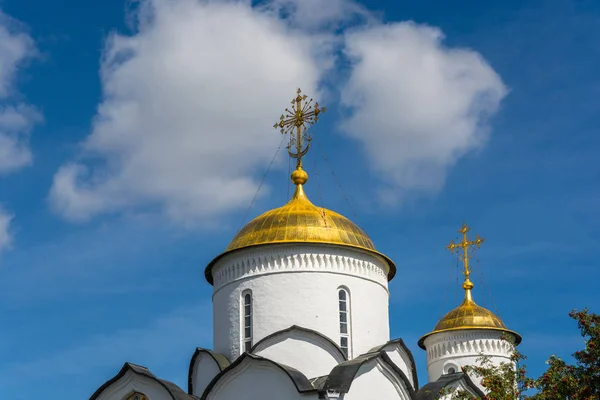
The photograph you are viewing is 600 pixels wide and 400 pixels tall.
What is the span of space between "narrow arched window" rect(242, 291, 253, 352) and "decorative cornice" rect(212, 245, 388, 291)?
0.39 meters

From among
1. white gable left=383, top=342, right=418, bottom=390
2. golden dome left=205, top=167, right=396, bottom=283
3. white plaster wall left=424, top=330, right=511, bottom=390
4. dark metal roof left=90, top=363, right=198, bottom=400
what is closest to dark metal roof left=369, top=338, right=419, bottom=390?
white gable left=383, top=342, right=418, bottom=390

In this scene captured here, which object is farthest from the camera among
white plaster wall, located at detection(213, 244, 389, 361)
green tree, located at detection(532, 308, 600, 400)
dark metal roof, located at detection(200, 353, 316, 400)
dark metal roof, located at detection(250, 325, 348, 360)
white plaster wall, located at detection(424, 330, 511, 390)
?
white plaster wall, located at detection(424, 330, 511, 390)

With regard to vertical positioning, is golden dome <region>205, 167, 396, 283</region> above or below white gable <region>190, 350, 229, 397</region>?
above

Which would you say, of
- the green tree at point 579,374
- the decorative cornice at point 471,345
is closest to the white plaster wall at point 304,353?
the green tree at point 579,374

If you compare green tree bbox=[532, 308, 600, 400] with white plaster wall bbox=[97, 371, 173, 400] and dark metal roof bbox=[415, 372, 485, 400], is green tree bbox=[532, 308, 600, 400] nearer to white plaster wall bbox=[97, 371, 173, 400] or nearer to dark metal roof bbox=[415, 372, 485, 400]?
dark metal roof bbox=[415, 372, 485, 400]

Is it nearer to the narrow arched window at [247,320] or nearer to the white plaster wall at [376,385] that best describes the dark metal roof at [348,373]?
the white plaster wall at [376,385]

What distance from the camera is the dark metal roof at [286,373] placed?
575 inches

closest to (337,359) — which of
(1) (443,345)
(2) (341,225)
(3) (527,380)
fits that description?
(2) (341,225)

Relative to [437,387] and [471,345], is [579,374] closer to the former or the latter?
[437,387]

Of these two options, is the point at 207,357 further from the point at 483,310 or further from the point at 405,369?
the point at 483,310

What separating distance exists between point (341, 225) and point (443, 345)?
726 cm

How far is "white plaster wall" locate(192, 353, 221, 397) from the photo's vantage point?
659 inches

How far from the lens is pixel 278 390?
1490 cm

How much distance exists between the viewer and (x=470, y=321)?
23297 mm
